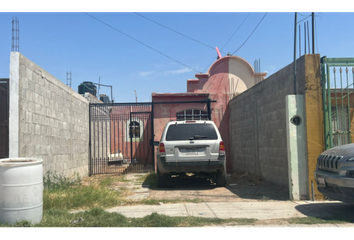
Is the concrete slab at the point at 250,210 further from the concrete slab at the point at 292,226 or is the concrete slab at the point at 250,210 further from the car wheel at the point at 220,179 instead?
the car wheel at the point at 220,179

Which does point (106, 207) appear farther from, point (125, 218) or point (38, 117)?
point (38, 117)

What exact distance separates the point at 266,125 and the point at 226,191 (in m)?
2.29

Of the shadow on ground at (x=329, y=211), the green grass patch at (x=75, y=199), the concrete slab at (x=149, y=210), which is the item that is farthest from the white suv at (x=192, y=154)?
the shadow on ground at (x=329, y=211)

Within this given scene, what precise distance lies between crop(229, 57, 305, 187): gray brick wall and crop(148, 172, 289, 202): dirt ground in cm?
38

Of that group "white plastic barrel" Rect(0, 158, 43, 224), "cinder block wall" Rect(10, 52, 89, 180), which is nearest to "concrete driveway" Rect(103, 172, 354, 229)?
"white plastic barrel" Rect(0, 158, 43, 224)

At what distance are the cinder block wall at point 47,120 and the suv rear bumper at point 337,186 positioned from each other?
610 cm

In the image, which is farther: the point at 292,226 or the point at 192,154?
the point at 192,154

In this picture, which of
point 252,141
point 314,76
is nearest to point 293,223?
point 314,76

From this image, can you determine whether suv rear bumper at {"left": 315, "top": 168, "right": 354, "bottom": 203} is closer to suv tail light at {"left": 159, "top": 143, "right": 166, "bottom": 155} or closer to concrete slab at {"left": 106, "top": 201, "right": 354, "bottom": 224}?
concrete slab at {"left": 106, "top": 201, "right": 354, "bottom": 224}

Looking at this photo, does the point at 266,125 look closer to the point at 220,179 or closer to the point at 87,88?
the point at 220,179

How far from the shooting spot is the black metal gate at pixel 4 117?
7.07m

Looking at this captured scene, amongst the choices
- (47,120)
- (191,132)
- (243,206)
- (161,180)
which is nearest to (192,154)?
(191,132)

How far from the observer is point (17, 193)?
4738 millimetres

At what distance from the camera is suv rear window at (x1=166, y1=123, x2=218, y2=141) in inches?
329
